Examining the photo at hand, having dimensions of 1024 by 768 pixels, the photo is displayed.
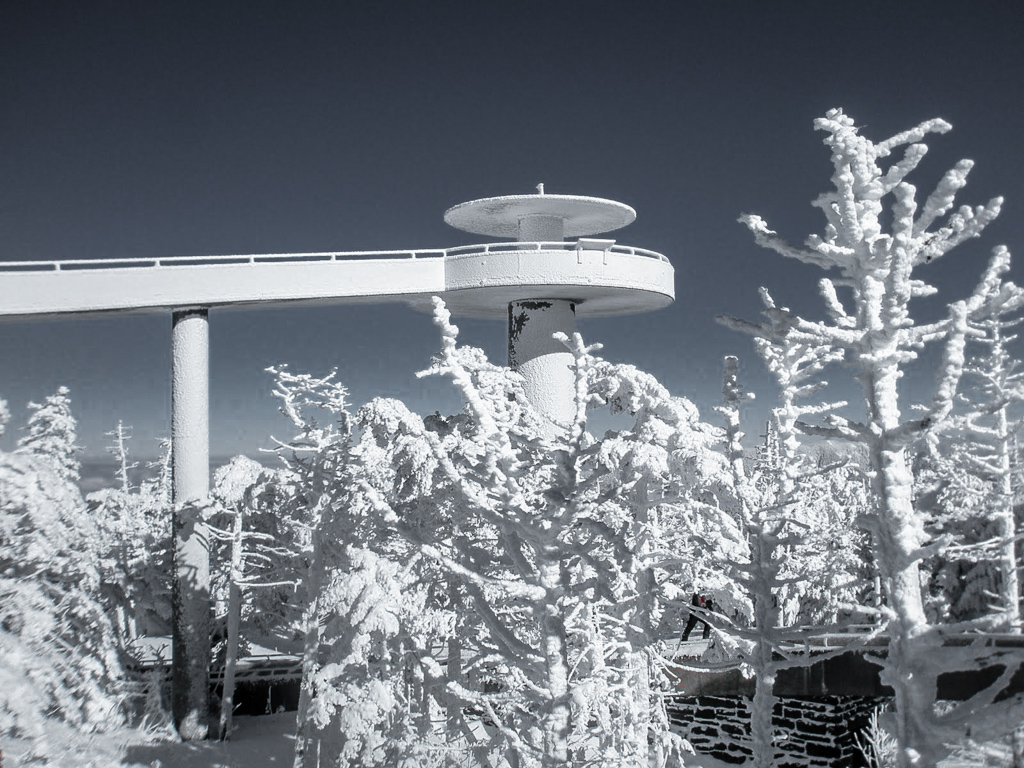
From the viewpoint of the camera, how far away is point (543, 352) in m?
22.9

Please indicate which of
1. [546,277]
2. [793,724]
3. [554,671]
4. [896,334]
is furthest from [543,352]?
[896,334]

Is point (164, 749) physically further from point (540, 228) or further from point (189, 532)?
point (540, 228)

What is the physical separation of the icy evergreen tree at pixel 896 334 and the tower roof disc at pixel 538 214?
14.8m

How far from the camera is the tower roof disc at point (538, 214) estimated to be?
22.2 metres

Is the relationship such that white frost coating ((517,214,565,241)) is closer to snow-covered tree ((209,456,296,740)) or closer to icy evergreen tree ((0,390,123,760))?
snow-covered tree ((209,456,296,740))

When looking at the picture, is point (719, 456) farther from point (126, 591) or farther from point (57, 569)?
point (126, 591)

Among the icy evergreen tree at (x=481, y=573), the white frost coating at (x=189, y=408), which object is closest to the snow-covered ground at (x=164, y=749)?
the icy evergreen tree at (x=481, y=573)

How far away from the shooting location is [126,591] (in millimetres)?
20438

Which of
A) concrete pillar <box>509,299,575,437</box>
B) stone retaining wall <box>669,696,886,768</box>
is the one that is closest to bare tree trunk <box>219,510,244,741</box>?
concrete pillar <box>509,299,575,437</box>

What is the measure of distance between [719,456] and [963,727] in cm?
751

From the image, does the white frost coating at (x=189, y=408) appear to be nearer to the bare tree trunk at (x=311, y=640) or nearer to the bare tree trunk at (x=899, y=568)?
the bare tree trunk at (x=311, y=640)

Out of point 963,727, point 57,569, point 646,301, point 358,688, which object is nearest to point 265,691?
point 358,688

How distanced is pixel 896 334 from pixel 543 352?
52.3ft

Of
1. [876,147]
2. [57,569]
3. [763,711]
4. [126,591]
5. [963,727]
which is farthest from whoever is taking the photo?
[126,591]
